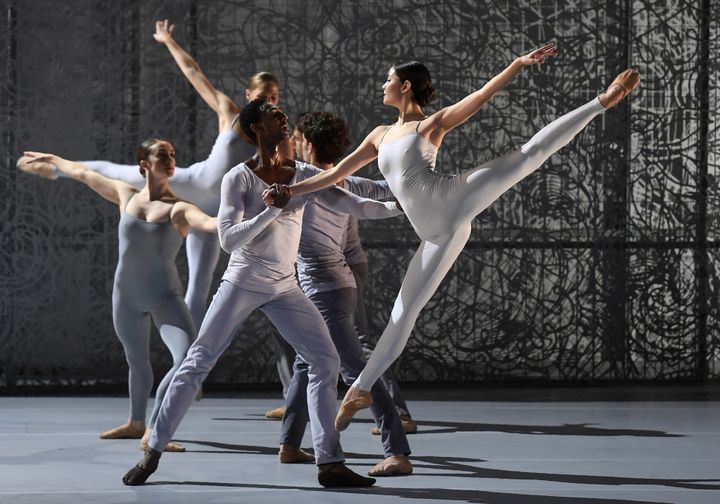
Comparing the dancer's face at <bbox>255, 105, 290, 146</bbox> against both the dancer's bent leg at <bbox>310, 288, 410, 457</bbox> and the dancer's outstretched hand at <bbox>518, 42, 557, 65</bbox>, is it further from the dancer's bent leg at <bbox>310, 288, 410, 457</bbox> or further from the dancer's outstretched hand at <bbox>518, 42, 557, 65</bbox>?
the dancer's outstretched hand at <bbox>518, 42, 557, 65</bbox>

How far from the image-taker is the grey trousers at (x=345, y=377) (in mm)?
4508

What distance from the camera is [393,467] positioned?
449 cm

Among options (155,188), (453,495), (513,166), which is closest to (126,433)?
(155,188)

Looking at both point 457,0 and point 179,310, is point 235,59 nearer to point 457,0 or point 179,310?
point 457,0

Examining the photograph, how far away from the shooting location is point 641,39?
724 centimetres

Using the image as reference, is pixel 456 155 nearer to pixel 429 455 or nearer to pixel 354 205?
pixel 429 455

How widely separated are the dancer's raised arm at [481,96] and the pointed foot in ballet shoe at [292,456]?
4.45 ft

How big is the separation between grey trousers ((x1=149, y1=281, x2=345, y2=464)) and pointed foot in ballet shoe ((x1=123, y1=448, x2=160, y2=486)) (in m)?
0.03

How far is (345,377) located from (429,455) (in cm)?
63

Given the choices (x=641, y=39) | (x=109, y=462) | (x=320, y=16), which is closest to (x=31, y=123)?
(x=320, y=16)

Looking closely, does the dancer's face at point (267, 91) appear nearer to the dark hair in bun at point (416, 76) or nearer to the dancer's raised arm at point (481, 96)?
the dark hair in bun at point (416, 76)

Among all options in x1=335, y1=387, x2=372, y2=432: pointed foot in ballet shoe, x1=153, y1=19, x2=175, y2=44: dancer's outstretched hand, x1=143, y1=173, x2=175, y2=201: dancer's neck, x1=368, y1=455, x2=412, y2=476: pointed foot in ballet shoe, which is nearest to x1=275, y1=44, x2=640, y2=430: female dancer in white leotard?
x1=335, y1=387, x2=372, y2=432: pointed foot in ballet shoe

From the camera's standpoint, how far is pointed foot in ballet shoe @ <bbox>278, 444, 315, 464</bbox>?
480 cm

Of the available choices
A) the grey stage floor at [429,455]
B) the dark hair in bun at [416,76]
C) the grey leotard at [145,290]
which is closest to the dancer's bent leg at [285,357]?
the grey stage floor at [429,455]
